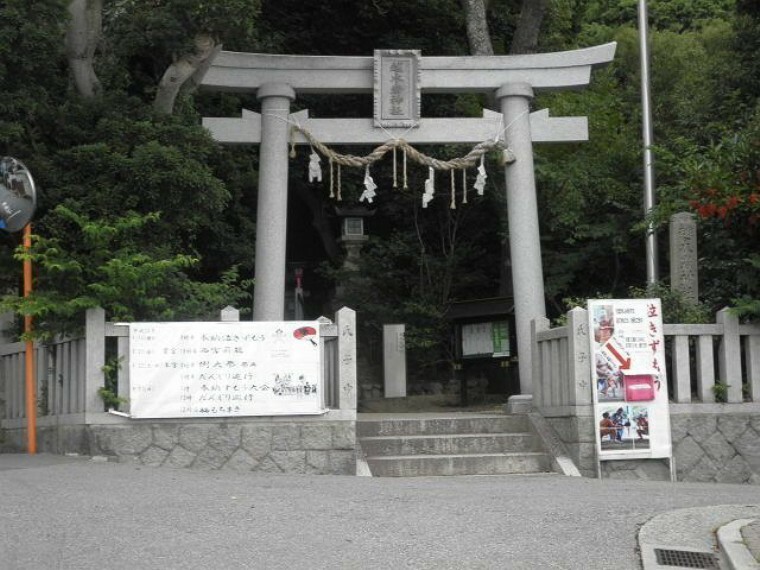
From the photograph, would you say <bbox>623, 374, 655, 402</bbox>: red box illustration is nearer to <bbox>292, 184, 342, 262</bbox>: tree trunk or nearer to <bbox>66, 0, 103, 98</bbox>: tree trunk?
<bbox>66, 0, 103, 98</bbox>: tree trunk

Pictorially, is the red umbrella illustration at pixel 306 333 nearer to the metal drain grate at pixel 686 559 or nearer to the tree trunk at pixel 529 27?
the metal drain grate at pixel 686 559

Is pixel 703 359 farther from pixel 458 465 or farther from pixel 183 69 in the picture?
pixel 183 69

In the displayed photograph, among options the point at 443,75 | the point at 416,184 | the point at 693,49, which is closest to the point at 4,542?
the point at 443,75

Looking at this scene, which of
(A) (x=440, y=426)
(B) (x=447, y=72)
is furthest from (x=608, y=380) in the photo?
(B) (x=447, y=72)

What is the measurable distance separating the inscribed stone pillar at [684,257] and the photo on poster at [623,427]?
8.33ft

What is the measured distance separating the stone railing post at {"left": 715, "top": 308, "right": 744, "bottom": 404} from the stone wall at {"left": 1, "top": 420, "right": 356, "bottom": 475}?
433 centimetres

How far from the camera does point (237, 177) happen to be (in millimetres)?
18125

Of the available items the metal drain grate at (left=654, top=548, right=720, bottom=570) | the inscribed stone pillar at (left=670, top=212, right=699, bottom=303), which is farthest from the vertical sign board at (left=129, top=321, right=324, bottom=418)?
the metal drain grate at (left=654, top=548, right=720, bottom=570)

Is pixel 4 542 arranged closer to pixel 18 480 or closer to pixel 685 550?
pixel 18 480

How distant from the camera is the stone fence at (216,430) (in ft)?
36.8

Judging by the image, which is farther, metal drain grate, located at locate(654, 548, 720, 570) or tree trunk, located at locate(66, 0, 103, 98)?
tree trunk, located at locate(66, 0, 103, 98)

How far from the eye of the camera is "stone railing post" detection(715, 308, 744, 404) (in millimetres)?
12086

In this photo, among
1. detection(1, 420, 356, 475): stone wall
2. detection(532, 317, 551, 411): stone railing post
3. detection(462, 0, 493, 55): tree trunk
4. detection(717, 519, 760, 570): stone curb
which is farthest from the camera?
detection(462, 0, 493, 55): tree trunk

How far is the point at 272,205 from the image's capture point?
1526 cm
